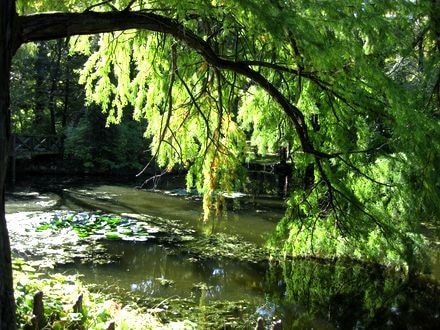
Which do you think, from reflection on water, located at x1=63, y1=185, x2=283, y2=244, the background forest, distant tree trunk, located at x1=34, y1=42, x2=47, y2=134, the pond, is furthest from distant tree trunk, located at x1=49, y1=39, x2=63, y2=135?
the pond

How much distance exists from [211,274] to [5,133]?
7562 millimetres

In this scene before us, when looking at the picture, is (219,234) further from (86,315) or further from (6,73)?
(6,73)

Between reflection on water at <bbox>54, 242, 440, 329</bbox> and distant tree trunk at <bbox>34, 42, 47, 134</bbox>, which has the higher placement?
distant tree trunk at <bbox>34, 42, 47, 134</bbox>

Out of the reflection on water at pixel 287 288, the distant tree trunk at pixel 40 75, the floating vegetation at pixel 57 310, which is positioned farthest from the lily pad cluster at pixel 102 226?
the distant tree trunk at pixel 40 75

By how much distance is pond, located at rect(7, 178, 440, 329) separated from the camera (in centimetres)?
842

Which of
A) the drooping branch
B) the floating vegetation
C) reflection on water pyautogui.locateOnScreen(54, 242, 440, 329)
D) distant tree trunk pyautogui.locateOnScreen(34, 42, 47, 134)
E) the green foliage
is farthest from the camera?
distant tree trunk pyautogui.locateOnScreen(34, 42, 47, 134)

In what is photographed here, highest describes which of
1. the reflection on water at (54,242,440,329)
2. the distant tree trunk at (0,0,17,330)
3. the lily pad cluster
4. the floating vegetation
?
the distant tree trunk at (0,0,17,330)

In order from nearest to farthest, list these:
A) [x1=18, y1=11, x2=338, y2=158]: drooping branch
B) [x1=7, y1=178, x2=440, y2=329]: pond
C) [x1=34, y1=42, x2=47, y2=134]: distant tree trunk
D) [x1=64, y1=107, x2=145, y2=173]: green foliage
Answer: [x1=18, y1=11, x2=338, y2=158]: drooping branch < [x1=7, y1=178, x2=440, y2=329]: pond < [x1=64, y1=107, x2=145, y2=173]: green foliage < [x1=34, y1=42, x2=47, y2=134]: distant tree trunk

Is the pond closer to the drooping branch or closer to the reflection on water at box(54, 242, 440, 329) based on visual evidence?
the reflection on water at box(54, 242, 440, 329)

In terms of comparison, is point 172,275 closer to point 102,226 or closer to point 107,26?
point 102,226

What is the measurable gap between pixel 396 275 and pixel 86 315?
8.04m

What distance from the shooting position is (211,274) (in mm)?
10031

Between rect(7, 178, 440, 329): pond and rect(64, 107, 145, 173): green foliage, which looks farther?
rect(64, 107, 145, 173): green foliage

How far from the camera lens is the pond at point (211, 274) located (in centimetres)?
842
